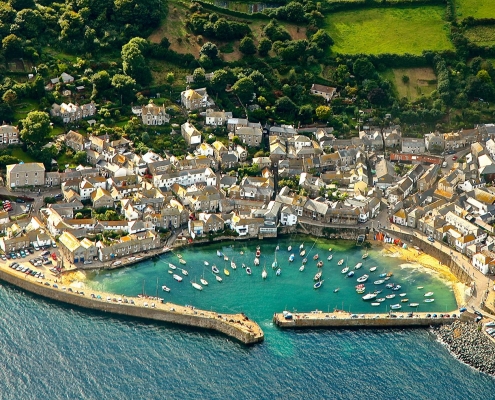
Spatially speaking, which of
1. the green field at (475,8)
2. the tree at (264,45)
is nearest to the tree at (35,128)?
the tree at (264,45)

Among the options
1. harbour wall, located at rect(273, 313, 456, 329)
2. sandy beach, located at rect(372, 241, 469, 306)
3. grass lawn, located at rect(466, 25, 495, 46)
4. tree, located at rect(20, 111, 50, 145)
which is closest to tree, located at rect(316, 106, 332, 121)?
sandy beach, located at rect(372, 241, 469, 306)

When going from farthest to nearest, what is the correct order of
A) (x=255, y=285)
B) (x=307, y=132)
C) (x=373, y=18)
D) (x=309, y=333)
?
(x=373, y=18), (x=307, y=132), (x=255, y=285), (x=309, y=333)

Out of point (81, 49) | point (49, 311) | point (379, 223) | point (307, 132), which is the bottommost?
point (49, 311)

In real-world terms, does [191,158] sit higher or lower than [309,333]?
higher

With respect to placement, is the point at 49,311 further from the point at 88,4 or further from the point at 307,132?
the point at 88,4

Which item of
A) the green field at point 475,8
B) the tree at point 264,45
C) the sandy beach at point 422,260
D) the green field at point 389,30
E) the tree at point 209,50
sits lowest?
the sandy beach at point 422,260

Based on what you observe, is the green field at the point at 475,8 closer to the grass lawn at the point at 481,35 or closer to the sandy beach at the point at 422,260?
the grass lawn at the point at 481,35

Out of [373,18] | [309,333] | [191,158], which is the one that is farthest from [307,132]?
[309,333]
